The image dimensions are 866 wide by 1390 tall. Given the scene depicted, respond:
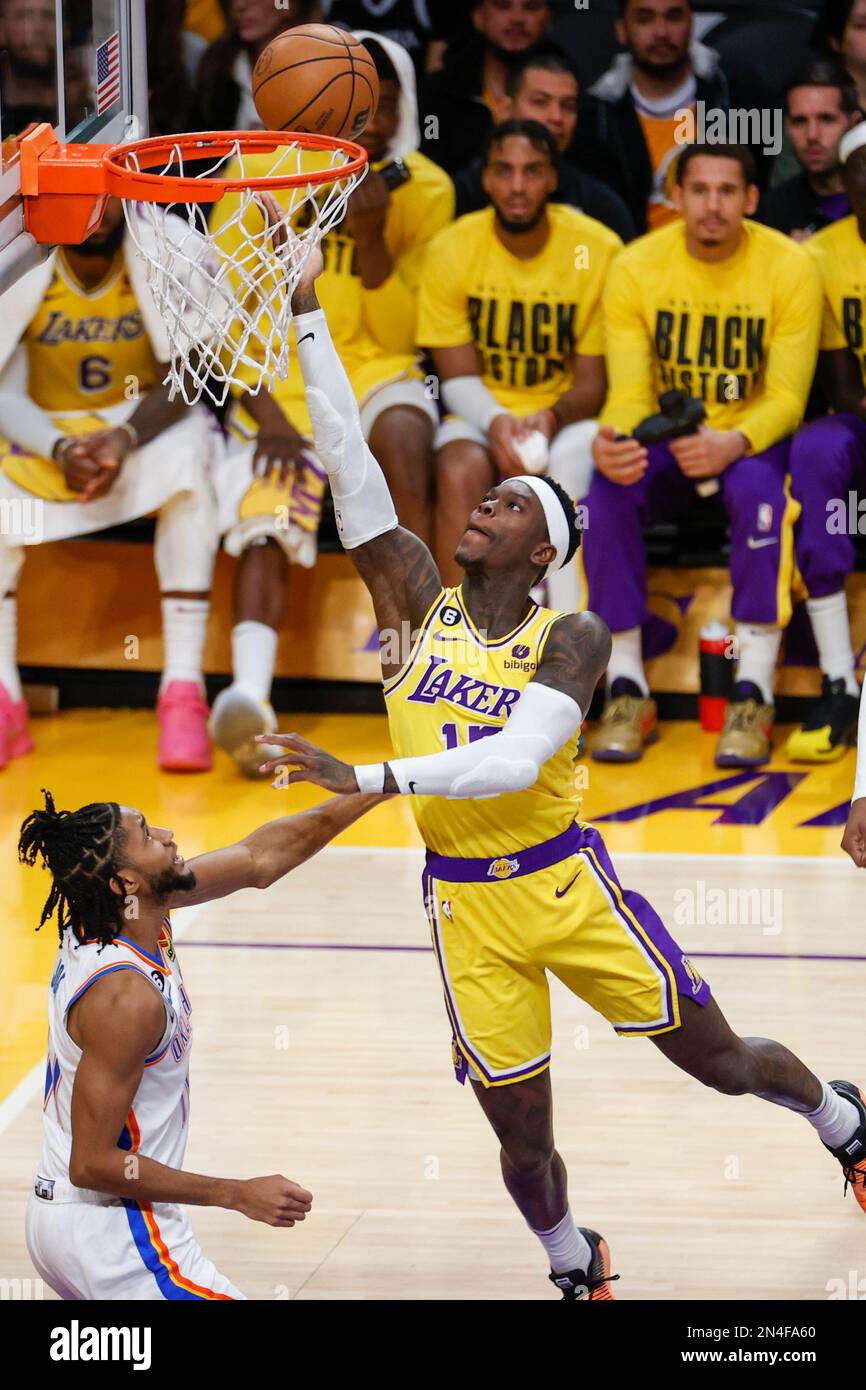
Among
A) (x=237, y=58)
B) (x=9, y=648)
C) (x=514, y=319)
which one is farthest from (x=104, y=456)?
(x=237, y=58)

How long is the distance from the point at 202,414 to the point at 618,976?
491 centimetres

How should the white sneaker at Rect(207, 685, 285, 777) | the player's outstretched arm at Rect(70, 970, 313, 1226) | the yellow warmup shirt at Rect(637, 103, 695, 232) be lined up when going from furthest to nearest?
the yellow warmup shirt at Rect(637, 103, 695, 232) → the white sneaker at Rect(207, 685, 285, 777) → the player's outstretched arm at Rect(70, 970, 313, 1226)

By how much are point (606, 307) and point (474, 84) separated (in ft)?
5.25

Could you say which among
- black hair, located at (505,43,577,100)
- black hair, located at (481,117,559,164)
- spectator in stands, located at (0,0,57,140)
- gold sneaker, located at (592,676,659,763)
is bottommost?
gold sneaker, located at (592,676,659,763)

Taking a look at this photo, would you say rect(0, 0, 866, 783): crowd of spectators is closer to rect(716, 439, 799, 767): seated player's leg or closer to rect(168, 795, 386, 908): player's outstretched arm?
A: rect(716, 439, 799, 767): seated player's leg

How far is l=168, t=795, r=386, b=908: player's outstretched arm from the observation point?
13.3 ft

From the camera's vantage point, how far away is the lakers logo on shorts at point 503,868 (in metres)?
4.10

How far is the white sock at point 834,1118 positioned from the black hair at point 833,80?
16.2 feet

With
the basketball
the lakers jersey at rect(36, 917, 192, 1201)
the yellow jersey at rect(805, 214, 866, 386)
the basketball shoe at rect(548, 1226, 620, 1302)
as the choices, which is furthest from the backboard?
the yellow jersey at rect(805, 214, 866, 386)

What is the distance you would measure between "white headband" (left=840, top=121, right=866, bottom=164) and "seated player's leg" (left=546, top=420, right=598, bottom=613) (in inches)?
59.4

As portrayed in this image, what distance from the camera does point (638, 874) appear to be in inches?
274

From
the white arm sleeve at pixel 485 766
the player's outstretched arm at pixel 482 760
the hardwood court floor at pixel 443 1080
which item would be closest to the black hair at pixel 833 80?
the hardwood court floor at pixel 443 1080

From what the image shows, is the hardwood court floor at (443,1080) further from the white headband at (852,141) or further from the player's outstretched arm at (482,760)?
the white headband at (852,141)

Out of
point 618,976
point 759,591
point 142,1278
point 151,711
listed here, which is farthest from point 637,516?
point 142,1278
